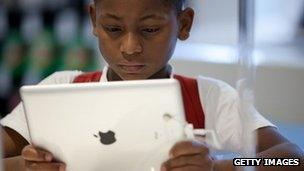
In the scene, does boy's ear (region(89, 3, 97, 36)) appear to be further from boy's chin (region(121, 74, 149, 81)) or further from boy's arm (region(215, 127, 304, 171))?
boy's arm (region(215, 127, 304, 171))

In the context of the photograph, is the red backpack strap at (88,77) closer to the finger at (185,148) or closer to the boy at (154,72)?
the boy at (154,72)

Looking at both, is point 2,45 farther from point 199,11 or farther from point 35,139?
point 199,11

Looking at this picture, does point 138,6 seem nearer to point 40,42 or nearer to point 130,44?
point 130,44

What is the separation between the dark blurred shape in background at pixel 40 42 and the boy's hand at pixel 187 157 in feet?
0.67

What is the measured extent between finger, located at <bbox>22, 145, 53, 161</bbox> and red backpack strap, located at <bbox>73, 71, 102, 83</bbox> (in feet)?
0.42

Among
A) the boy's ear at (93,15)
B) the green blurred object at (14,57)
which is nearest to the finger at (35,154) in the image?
the green blurred object at (14,57)

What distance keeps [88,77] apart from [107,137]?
0.12 meters

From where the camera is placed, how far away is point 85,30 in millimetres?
940

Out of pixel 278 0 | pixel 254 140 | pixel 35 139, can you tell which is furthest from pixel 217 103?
pixel 35 139

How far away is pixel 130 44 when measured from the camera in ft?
2.97

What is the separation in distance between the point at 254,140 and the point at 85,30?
1.12 feet

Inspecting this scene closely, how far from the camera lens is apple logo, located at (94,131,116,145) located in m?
0.87

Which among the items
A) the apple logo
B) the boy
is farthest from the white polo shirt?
the apple logo

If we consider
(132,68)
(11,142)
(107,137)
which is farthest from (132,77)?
(11,142)
